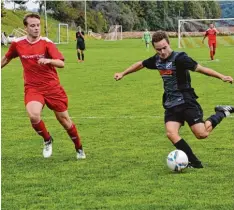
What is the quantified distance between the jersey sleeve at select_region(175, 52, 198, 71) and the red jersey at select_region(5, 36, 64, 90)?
5.34 feet

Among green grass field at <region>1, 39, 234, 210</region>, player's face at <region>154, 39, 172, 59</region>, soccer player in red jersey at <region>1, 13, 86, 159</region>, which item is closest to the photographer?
green grass field at <region>1, 39, 234, 210</region>

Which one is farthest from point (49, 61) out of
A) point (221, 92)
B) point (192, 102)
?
point (221, 92)

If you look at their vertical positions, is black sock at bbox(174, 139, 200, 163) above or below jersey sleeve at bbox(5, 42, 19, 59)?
below

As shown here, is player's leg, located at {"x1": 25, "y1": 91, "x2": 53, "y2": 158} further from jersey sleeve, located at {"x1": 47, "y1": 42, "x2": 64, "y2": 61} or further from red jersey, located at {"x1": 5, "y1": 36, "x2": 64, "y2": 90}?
jersey sleeve, located at {"x1": 47, "y1": 42, "x2": 64, "y2": 61}

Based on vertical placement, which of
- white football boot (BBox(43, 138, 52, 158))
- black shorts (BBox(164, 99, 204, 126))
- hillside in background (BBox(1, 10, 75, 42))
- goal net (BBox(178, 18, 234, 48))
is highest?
black shorts (BBox(164, 99, 204, 126))

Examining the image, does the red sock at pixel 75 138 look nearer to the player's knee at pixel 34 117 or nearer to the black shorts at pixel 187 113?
the player's knee at pixel 34 117

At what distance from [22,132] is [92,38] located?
90535 millimetres

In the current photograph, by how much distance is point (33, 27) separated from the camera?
8688 millimetres

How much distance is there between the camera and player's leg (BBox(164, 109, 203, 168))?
814 centimetres

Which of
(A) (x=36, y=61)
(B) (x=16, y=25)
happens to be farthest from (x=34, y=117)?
(B) (x=16, y=25)

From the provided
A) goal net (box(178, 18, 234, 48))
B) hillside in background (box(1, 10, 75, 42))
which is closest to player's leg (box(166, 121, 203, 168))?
goal net (box(178, 18, 234, 48))

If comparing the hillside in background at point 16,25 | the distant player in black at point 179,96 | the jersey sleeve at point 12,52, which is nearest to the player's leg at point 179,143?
the distant player in black at point 179,96

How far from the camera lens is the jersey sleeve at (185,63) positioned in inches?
320

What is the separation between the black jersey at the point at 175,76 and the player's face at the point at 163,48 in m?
0.07
